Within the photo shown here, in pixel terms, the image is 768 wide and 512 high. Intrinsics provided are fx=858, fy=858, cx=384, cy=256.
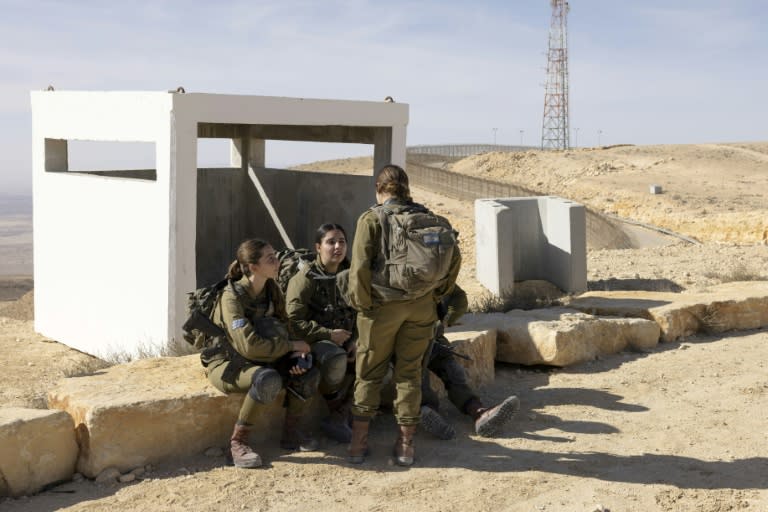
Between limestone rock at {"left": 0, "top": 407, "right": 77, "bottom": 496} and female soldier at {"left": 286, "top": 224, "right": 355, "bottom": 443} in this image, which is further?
female soldier at {"left": 286, "top": 224, "right": 355, "bottom": 443}

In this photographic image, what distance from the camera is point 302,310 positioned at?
5.17 meters

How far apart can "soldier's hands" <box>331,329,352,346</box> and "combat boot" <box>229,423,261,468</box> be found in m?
0.72

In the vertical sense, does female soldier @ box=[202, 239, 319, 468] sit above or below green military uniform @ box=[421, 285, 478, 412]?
above

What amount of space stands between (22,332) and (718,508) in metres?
11.3

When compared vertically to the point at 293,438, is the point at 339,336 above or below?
above

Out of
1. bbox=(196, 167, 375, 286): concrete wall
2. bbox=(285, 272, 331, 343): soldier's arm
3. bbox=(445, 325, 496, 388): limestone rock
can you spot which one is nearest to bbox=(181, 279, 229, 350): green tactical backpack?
bbox=(285, 272, 331, 343): soldier's arm

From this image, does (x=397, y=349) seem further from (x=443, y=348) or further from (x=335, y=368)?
(x=443, y=348)

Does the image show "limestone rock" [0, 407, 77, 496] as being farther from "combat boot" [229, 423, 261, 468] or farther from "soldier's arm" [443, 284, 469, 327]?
"soldier's arm" [443, 284, 469, 327]

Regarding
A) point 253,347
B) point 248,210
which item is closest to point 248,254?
point 253,347

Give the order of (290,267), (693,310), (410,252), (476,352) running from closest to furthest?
(410,252) < (290,267) < (476,352) < (693,310)

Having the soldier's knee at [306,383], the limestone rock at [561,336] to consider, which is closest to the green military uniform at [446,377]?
the soldier's knee at [306,383]

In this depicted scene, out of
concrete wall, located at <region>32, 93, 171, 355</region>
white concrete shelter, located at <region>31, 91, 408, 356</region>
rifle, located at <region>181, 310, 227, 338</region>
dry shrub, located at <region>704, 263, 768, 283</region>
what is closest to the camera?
rifle, located at <region>181, 310, 227, 338</region>

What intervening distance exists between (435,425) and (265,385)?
1.17 m

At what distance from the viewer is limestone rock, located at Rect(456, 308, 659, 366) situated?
6816 mm
